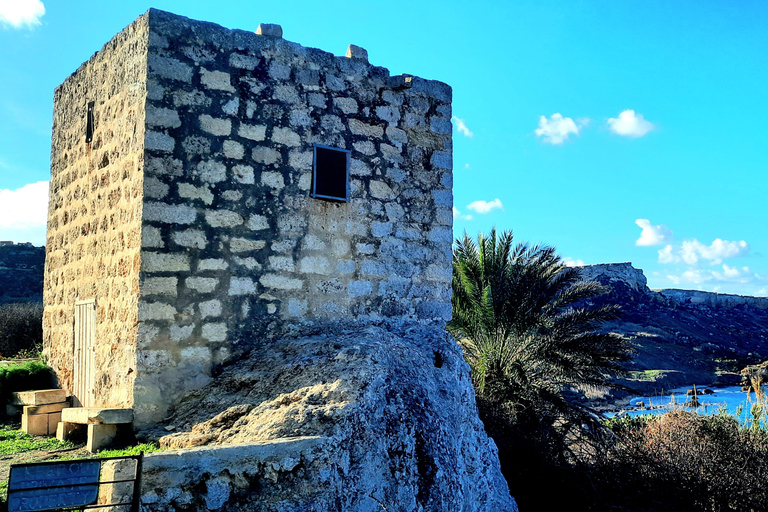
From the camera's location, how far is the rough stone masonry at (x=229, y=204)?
507 centimetres

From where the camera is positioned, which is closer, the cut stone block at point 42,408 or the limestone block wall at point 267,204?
the limestone block wall at point 267,204

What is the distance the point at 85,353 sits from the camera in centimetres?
596

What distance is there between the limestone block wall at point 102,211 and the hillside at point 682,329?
18396 mm

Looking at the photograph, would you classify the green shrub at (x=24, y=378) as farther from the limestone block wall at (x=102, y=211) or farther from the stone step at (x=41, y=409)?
the stone step at (x=41, y=409)

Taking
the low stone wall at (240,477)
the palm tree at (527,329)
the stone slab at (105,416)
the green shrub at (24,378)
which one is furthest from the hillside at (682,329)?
the low stone wall at (240,477)

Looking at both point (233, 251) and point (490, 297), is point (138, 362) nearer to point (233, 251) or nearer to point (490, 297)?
point (233, 251)

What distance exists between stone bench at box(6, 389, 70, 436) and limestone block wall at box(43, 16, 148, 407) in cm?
32

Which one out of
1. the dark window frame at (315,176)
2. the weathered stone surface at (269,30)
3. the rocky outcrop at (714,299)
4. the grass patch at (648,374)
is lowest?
the grass patch at (648,374)

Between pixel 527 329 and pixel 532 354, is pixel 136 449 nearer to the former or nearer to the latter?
pixel 532 354

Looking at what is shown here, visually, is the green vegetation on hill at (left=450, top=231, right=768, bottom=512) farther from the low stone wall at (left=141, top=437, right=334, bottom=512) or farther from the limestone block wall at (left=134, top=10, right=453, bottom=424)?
the low stone wall at (left=141, top=437, right=334, bottom=512)

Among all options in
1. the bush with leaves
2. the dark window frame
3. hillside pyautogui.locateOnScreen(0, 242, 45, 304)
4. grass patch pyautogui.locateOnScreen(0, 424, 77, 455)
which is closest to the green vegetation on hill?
the bush with leaves

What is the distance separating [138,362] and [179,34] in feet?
9.22

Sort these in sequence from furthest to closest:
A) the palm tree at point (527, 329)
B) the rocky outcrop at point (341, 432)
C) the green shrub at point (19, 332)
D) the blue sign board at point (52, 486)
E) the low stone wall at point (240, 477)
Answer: the green shrub at point (19, 332) < the palm tree at point (527, 329) < the rocky outcrop at point (341, 432) < the low stone wall at point (240, 477) < the blue sign board at point (52, 486)

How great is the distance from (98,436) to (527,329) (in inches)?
336
